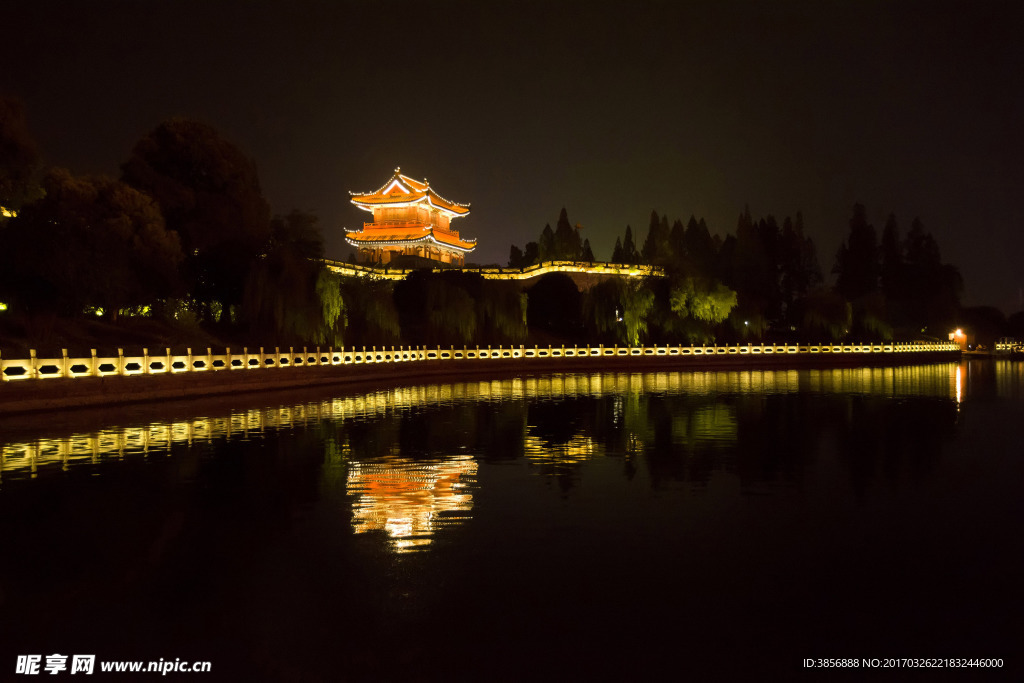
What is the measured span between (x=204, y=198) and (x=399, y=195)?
3363 cm

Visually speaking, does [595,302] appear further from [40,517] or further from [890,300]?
[40,517]

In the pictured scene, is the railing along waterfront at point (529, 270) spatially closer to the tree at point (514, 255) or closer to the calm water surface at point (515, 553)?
the tree at point (514, 255)

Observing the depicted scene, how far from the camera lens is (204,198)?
44281 mm

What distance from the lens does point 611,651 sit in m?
5.01

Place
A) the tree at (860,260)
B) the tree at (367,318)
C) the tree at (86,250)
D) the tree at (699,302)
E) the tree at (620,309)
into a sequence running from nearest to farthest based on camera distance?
the tree at (86,250) → the tree at (367,318) → the tree at (620,309) → the tree at (699,302) → the tree at (860,260)

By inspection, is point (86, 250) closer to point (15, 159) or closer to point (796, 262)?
point (15, 159)

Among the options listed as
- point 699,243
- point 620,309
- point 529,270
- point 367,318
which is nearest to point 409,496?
point 367,318

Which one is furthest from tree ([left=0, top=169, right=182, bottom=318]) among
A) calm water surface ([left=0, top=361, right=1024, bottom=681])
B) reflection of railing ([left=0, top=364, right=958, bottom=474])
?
calm water surface ([left=0, top=361, right=1024, bottom=681])

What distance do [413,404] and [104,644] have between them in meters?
17.8

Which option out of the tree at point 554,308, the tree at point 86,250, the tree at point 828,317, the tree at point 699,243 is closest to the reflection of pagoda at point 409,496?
the tree at point 86,250

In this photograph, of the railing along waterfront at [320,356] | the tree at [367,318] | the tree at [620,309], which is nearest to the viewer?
the railing along waterfront at [320,356]

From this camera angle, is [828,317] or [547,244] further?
[547,244]

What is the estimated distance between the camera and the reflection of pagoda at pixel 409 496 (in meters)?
7.92

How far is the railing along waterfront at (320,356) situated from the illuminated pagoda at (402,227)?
2946cm
